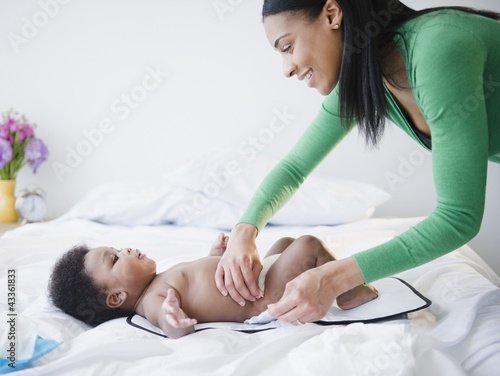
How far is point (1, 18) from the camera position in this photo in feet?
9.71

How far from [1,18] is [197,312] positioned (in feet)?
9.02

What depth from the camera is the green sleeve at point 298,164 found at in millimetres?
1296

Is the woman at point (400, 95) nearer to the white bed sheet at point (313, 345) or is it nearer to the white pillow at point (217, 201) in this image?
the white bed sheet at point (313, 345)

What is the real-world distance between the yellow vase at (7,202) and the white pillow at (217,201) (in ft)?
1.94

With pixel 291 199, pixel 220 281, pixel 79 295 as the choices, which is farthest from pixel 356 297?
pixel 291 199

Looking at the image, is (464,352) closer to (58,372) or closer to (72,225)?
(58,372)

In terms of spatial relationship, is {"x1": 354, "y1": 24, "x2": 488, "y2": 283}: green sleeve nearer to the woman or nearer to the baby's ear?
the woman

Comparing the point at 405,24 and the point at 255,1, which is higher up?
the point at 255,1

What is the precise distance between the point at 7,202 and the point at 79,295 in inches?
72.4

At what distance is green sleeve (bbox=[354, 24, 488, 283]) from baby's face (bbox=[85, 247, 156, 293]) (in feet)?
2.29

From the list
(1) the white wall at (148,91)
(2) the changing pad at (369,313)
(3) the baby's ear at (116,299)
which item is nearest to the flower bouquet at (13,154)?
(1) the white wall at (148,91)

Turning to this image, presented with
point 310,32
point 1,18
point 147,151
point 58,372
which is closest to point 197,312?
point 58,372

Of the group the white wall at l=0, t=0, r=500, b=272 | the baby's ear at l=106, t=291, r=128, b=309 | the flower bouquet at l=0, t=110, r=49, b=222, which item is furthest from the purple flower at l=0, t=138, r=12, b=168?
the baby's ear at l=106, t=291, r=128, b=309

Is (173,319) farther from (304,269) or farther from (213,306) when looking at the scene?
(304,269)
